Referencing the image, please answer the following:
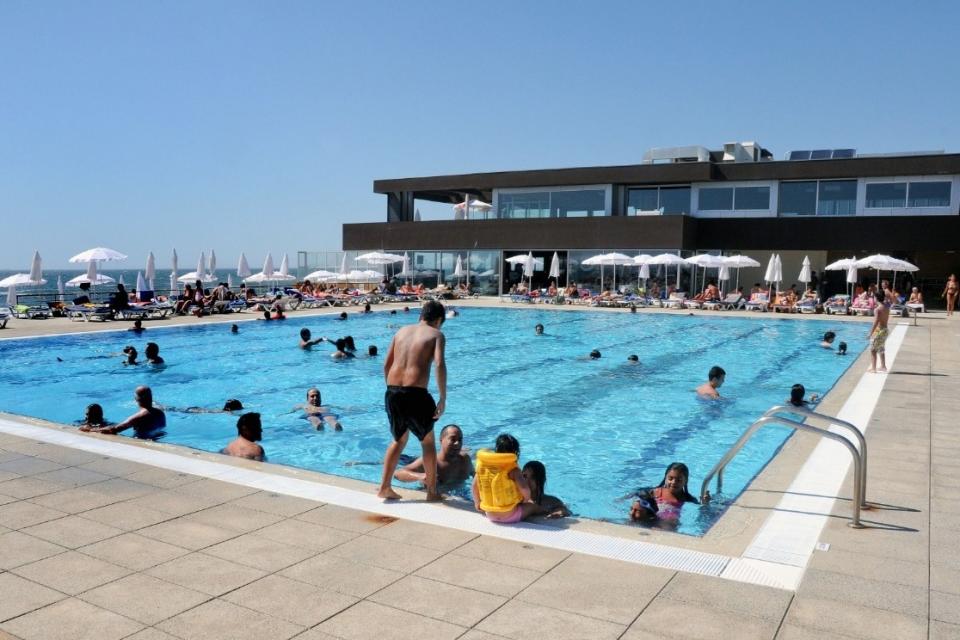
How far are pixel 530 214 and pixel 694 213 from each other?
7.96 metres

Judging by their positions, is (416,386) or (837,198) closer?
(416,386)

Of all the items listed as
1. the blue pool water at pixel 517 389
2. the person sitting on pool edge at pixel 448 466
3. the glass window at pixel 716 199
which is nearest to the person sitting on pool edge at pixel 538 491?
the blue pool water at pixel 517 389

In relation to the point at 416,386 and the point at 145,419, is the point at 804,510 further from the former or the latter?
the point at 145,419

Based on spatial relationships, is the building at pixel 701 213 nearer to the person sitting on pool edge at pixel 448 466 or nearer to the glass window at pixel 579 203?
the glass window at pixel 579 203

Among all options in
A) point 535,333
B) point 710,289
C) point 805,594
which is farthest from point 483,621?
point 710,289

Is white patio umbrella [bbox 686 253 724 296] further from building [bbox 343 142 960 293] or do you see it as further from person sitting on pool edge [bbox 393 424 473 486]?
person sitting on pool edge [bbox 393 424 473 486]

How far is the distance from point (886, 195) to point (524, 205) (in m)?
16.0

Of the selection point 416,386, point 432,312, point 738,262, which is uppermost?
point 738,262

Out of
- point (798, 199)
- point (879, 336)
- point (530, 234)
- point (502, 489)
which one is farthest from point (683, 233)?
point (502, 489)

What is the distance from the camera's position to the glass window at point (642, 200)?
3550cm

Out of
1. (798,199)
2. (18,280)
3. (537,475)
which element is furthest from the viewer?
(798,199)

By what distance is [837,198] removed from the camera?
32156 millimetres

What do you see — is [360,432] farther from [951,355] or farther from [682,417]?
[951,355]

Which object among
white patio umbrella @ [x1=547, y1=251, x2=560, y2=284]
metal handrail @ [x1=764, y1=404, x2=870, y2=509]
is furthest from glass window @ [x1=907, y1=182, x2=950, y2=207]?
metal handrail @ [x1=764, y1=404, x2=870, y2=509]
